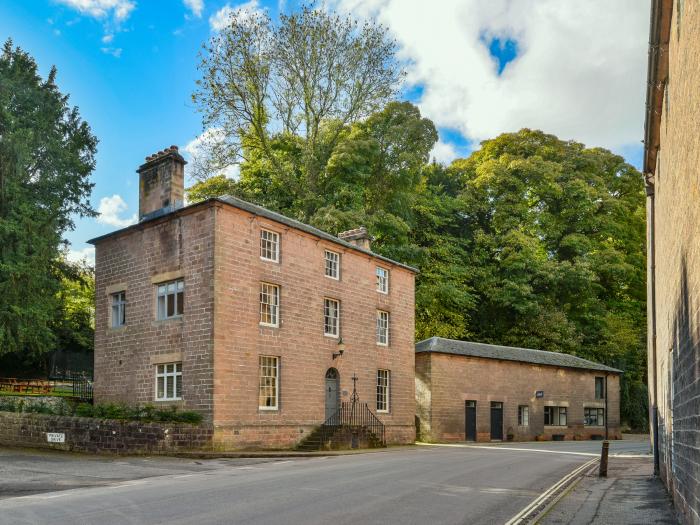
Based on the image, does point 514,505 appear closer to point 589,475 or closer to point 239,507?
point 239,507

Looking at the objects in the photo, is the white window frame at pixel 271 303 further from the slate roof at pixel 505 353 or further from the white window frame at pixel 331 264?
the slate roof at pixel 505 353

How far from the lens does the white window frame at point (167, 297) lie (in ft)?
79.5

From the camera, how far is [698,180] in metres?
6.69

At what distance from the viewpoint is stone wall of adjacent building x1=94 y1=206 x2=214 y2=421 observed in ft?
75.8

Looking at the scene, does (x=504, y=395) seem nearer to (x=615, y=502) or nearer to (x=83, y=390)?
(x=83, y=390)

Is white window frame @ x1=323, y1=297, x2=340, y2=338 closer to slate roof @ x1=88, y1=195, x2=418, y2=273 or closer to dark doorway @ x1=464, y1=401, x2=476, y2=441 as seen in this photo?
slate roof @ x1=88, y1=195, x2=418, y2=273

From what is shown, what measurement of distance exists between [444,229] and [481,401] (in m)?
13.6

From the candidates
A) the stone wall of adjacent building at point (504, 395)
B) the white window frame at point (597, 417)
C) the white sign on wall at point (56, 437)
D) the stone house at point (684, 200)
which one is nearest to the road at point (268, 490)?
the white sign on wall at point (56, 437)

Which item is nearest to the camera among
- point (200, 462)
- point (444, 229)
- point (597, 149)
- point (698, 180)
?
point (698, 180)

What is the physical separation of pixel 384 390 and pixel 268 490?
62.3ft

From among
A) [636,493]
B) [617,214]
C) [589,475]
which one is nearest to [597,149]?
[617,214]

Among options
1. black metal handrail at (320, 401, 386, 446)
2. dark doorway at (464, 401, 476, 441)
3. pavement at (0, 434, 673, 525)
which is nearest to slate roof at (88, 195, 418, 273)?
black metal handrail at (320, 401, 386, 446)

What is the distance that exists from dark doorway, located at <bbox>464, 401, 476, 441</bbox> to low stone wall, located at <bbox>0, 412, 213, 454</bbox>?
17.5 meters

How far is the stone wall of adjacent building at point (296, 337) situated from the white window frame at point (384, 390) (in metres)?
0.22
